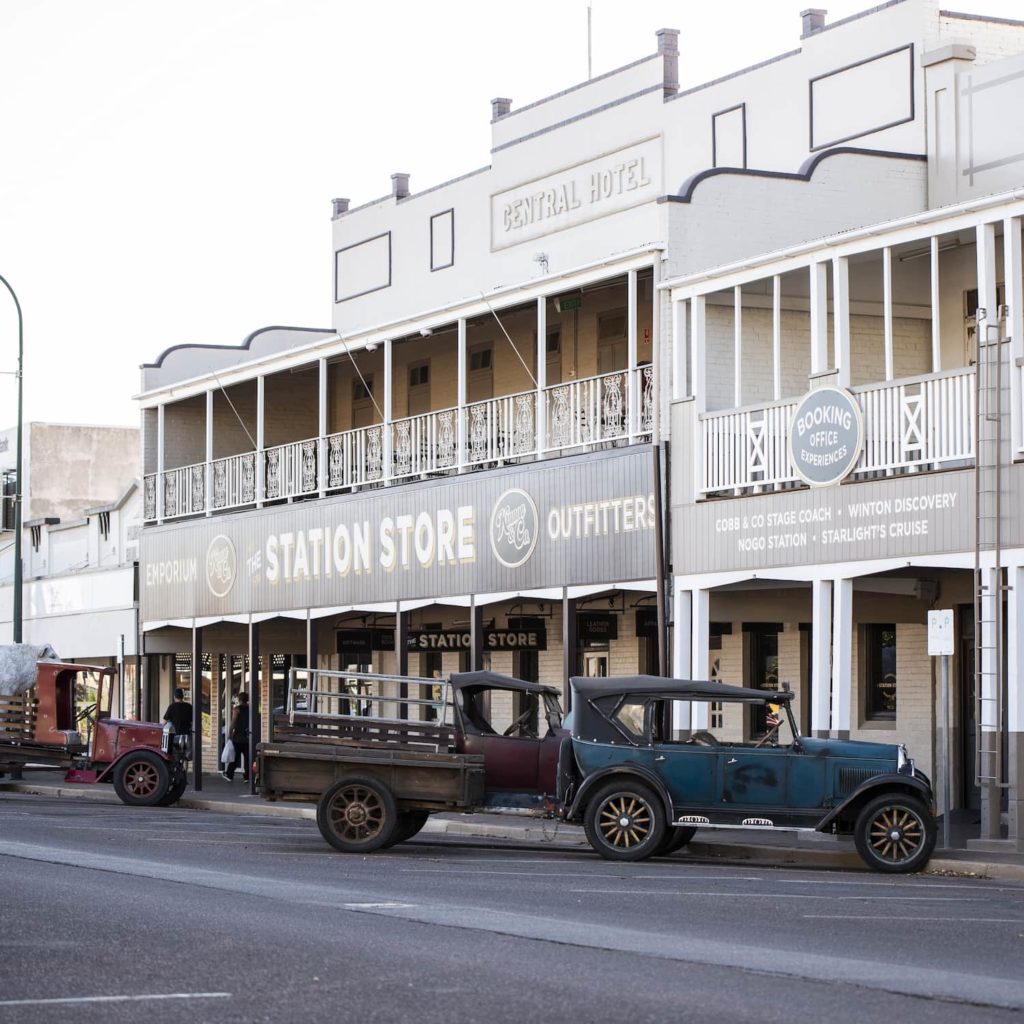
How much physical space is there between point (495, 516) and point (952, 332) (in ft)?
22.6

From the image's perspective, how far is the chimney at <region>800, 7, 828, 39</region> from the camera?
27.7 metres

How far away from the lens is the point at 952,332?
25.8 m

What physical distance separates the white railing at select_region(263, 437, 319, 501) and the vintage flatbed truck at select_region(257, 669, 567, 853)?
12.3 metres

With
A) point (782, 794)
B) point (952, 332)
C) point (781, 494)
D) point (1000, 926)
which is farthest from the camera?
point (952, 332)

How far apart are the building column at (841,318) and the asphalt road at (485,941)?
653 cm

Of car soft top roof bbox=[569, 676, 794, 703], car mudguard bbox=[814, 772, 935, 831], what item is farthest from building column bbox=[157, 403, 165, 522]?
car mudguard bbox=[814, 772, 935, 831]

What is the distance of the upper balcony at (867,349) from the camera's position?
20.9 metres

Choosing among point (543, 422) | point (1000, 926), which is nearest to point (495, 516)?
point (543, 422)

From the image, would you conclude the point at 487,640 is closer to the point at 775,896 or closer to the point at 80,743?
the point at 80,743

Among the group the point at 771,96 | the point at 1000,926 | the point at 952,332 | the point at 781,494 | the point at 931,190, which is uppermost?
the point at 771,96

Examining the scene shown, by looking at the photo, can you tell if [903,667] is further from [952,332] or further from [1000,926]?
[1000,926]

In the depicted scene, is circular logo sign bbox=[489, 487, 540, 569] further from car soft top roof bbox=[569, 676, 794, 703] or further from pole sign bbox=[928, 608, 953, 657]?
pole sign bbox=[928, 608, 953, 657]

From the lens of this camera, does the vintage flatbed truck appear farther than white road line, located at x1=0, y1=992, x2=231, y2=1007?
Yes

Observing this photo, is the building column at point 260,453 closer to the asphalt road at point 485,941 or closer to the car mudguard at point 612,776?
the asphalt road at point 485,941
